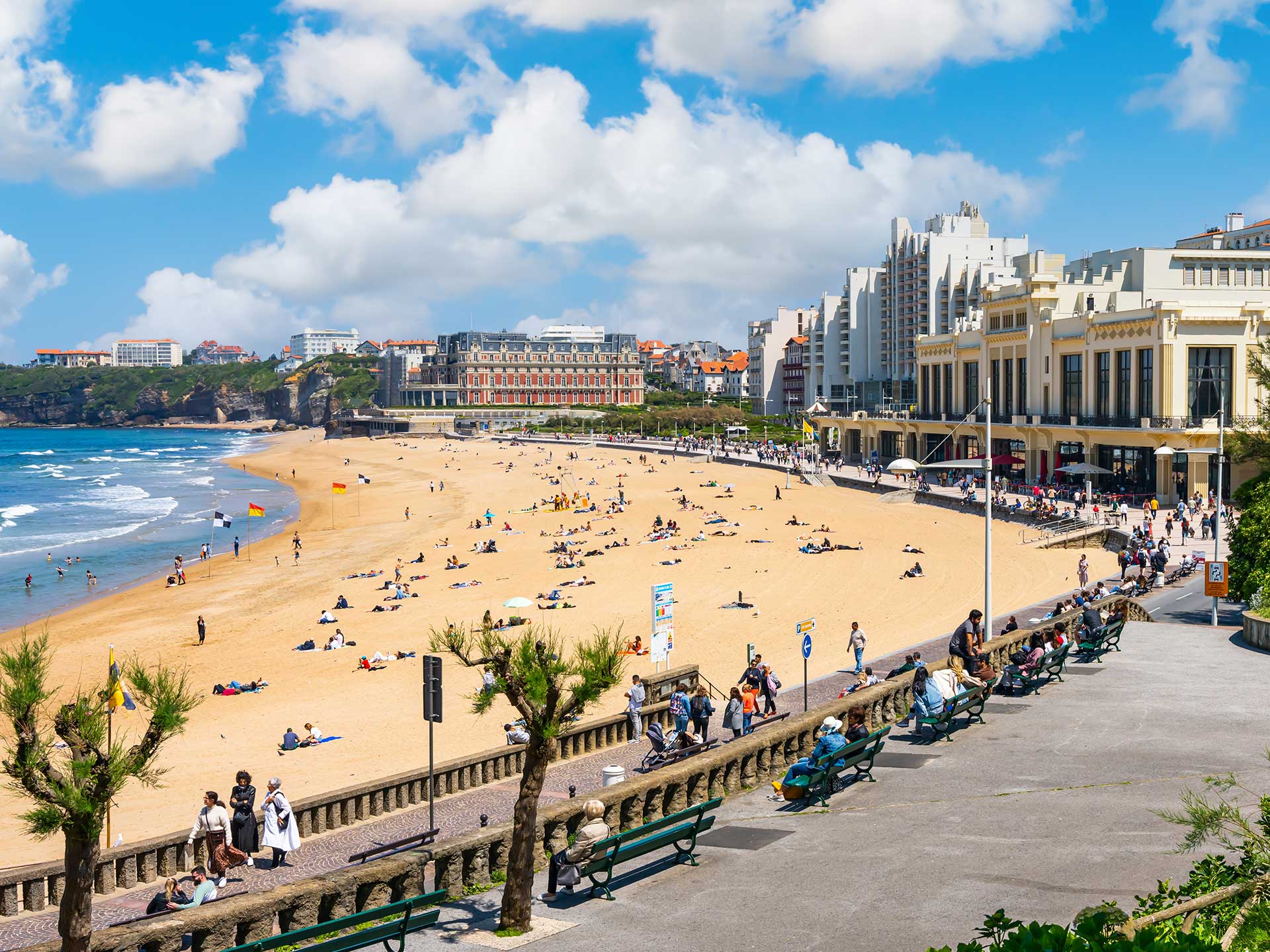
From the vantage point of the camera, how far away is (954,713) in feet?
49.6

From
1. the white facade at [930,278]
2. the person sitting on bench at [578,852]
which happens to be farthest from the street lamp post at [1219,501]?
the white facade at [930,278]

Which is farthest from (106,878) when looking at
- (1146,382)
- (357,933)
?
(1146,382)

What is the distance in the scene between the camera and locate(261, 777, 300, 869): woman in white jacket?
13.8 m

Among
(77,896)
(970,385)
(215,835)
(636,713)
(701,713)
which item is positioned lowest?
(215,835)

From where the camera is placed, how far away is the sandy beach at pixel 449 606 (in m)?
22.0

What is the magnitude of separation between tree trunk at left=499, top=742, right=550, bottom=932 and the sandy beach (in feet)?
33.2

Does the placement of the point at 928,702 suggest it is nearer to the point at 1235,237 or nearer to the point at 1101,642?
the point at 1101,642

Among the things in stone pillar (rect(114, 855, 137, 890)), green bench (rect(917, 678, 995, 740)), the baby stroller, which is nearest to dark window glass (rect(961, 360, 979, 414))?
green bench (rect(917, 678, 995, 740))

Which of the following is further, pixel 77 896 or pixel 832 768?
pixel 832 768

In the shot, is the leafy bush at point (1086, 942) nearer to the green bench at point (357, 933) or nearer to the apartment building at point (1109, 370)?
the green bench at point (357, 933)

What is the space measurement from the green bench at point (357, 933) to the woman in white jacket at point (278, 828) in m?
4.71

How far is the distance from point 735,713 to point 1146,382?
43.3m

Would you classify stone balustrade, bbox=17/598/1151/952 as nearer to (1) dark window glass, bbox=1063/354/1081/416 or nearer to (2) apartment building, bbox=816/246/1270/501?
(2) apartment building, bbox=816/246/1270/501

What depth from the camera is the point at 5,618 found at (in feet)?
131
